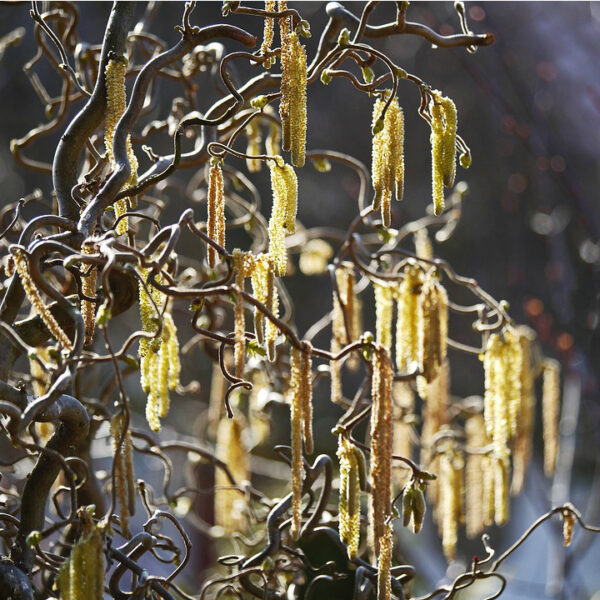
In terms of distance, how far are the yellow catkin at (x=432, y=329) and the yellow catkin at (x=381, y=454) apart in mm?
315

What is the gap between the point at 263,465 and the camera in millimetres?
4434

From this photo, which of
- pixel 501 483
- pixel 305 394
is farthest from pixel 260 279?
pixel 501 483

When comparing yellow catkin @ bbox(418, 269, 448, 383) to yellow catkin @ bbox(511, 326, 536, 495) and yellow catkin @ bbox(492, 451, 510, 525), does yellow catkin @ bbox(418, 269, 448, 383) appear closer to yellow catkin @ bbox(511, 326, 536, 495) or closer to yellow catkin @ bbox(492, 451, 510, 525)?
yellow catkin @ bbox(492, 451, 510, 525)

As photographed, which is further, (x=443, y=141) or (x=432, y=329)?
(x=432, y=329)

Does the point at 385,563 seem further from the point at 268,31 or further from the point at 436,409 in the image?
the point at 436,409

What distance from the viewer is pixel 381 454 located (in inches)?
38.8

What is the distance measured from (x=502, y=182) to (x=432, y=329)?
3281 mm

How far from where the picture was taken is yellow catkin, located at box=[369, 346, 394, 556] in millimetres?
986

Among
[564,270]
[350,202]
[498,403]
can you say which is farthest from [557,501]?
[350,202]

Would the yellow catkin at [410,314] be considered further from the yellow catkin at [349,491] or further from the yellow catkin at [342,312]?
the yellow catkin at [349,491]

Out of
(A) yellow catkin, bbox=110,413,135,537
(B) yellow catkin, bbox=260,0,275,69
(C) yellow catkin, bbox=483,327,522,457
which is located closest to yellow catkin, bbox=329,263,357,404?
(C) yellow catkin, bbox=483,327,522,457

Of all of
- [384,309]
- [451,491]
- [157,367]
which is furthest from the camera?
[451,491]

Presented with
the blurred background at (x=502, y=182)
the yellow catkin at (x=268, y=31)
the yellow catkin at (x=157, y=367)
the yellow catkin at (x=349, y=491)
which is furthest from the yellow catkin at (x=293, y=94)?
the blurred background at (x=502, y=182)

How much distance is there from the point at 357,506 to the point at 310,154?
669 mm
